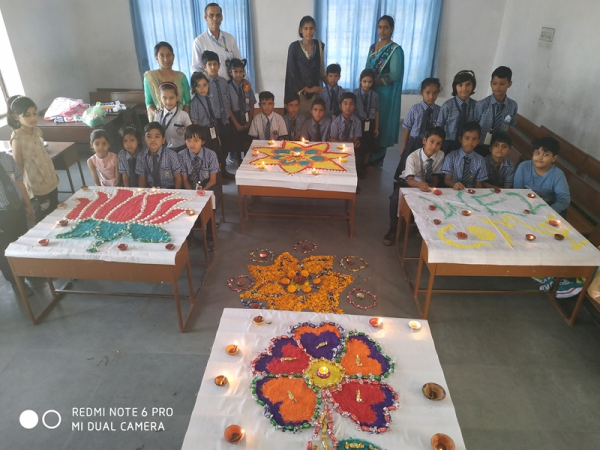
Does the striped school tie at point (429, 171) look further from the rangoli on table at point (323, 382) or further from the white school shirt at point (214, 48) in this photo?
the white school shirt at point (214, 48)

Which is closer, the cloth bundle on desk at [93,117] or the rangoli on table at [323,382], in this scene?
the rangoli on table at [323,382]

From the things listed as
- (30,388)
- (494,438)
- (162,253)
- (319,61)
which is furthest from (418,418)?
(319,61)

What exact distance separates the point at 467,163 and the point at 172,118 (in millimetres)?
2850

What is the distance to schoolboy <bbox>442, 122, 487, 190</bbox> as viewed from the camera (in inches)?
147

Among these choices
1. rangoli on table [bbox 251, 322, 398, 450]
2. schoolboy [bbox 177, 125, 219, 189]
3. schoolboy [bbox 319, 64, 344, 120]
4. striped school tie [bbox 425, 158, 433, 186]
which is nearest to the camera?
rangoli on table [bbox 251, 322, 398, 450]

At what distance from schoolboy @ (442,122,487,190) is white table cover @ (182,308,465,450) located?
6.68 ft

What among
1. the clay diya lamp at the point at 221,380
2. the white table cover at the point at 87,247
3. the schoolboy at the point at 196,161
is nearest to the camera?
the clay diya lamp at the point at 221,380

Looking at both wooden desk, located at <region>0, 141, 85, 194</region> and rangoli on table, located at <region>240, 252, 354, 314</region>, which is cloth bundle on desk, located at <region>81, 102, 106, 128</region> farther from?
rangoli on table, located at <region>240, 252, 354, 314</region>

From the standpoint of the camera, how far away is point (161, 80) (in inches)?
169

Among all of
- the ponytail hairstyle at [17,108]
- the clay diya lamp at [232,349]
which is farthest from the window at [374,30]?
the clay diya lamp at [232,349]

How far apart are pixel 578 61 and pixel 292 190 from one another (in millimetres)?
3588

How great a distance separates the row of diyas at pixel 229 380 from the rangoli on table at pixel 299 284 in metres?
0.98

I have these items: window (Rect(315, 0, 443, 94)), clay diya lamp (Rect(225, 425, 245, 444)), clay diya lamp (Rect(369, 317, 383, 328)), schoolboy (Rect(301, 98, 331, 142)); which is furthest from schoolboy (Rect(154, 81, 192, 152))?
window (Rect(315, 0, 443, 94))

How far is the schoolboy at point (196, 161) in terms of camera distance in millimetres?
3768
